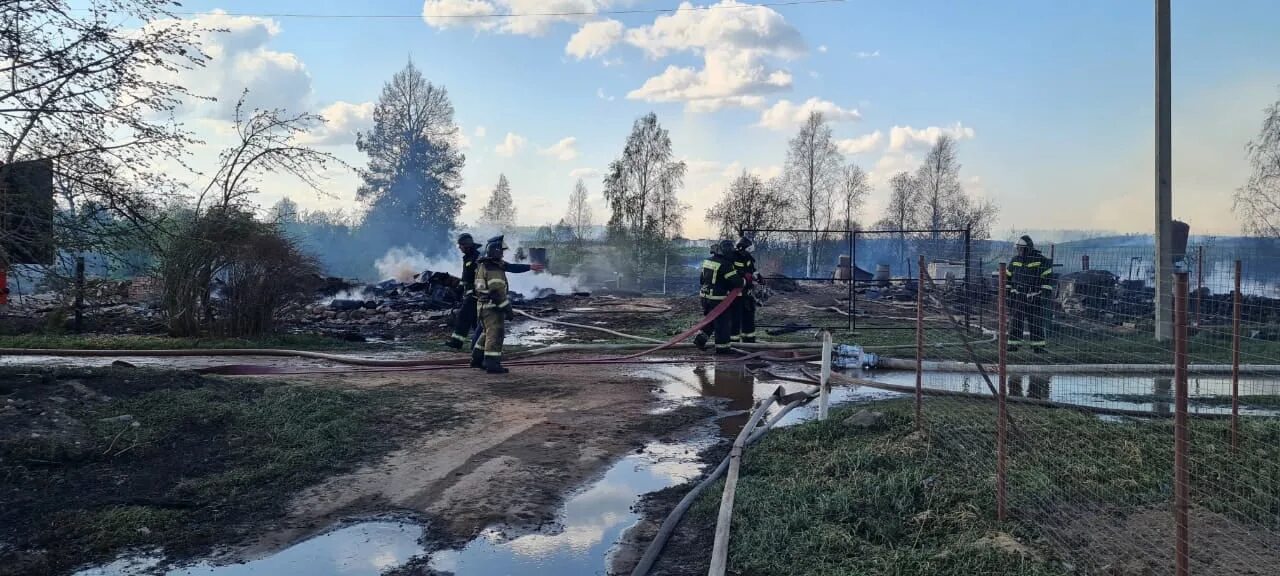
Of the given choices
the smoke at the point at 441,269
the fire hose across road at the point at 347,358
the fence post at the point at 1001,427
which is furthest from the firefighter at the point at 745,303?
the smoke at the point at 441,269

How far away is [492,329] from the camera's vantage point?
11031 mm

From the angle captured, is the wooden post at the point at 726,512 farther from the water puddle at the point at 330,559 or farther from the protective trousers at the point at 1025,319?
the protective trousers at the point at 1025,319

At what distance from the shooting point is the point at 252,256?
1483cm

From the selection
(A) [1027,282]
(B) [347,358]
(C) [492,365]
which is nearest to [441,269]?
(B) [347,358]

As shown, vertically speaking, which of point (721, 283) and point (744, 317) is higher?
point (721, 283)

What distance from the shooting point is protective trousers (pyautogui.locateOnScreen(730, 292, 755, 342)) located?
1369 cm

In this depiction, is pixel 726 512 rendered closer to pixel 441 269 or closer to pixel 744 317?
pixel 744 317

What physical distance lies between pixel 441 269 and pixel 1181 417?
114 feet

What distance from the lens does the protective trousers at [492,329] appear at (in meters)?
10.8

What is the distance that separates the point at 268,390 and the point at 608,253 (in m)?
31.3

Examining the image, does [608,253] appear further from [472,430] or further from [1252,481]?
[1252,481]

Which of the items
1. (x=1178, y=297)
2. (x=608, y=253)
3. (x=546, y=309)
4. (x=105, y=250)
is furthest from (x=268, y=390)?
(x=608, y=253)

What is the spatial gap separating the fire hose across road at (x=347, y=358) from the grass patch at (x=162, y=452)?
2.17 metres

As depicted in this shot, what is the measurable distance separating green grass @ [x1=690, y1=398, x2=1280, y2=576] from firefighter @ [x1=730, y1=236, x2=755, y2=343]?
6.22 m
